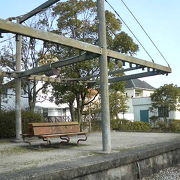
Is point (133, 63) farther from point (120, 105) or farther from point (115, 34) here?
point (120, 105)

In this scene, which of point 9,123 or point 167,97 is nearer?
point 9,123

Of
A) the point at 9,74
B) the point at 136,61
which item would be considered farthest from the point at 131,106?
the point at 136,61

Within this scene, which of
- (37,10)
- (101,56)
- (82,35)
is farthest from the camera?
(82,35)

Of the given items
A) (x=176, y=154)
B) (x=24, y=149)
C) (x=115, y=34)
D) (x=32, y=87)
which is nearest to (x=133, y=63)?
(x=176, y=154)

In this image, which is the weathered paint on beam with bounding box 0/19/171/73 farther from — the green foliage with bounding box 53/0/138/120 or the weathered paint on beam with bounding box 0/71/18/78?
the green foliage with bounding box 53/0/138/120

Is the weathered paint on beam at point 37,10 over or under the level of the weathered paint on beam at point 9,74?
over

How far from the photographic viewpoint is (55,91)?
2136 centimetres

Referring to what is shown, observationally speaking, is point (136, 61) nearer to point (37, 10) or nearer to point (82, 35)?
point (37, 10)

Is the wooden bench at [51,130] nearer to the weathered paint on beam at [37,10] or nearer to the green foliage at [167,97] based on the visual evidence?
the weathered paint on beam at [37,10]

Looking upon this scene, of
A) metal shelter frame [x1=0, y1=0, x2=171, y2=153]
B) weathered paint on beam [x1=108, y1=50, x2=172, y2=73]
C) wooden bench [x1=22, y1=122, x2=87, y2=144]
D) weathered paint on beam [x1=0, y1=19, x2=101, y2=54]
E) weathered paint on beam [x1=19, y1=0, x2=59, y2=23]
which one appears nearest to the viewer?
weathered paint on beam [x1=0, y1=19, x2=101, y2=54]

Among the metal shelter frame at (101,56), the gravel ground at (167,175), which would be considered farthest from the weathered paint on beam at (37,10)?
the gravel ground at (167,175)

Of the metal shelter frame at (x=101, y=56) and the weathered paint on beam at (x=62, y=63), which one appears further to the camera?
the weathered paint on beam at (x=62, y=63)

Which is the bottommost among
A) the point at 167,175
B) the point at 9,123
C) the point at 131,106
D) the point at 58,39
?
the point at 167,175

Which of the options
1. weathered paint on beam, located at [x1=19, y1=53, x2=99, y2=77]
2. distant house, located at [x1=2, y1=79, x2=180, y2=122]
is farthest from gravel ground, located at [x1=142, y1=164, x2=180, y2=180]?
distant house, located at [x1=2, y1=79, x2=180, y2=122]
